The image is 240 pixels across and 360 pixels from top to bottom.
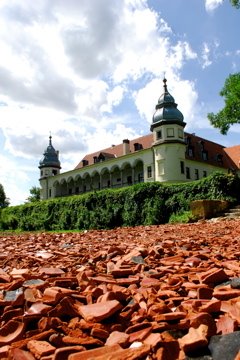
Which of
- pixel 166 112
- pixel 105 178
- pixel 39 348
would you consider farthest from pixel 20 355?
pixel 105 178

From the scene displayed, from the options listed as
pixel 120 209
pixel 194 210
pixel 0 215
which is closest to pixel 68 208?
pixel 120 209

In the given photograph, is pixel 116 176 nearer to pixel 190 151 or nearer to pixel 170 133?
pixel 190 151

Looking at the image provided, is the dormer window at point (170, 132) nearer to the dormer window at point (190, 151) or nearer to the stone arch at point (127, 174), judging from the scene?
the dormer window at point (190, 151)

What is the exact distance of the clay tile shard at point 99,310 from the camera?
1.98 m

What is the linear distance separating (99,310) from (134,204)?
21408mm

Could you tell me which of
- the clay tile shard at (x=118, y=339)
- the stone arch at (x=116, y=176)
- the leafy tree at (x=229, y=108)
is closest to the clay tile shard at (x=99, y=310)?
the clay tile shard at (x=118, y=339)

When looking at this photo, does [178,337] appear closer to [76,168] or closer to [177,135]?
[177,135]

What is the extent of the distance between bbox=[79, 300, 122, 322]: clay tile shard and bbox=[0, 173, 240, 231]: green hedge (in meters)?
17.8

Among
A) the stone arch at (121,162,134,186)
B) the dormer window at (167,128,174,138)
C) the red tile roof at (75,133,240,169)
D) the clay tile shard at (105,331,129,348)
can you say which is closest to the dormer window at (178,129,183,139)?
the dormer window at (167,128,174,138)

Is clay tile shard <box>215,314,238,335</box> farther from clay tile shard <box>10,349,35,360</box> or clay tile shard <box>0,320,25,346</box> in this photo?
clay tile shard <box>0,320,25,346</box>

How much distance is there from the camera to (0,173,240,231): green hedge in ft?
68.8

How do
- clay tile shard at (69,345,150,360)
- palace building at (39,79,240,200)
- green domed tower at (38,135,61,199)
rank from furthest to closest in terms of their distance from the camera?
green domed tower at (38,135,61,199), palace building at (39,79,240,200), clay tile shard at (69,345,150,360)

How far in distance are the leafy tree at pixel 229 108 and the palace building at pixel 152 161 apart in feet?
31.1

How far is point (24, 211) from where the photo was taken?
112 ft
